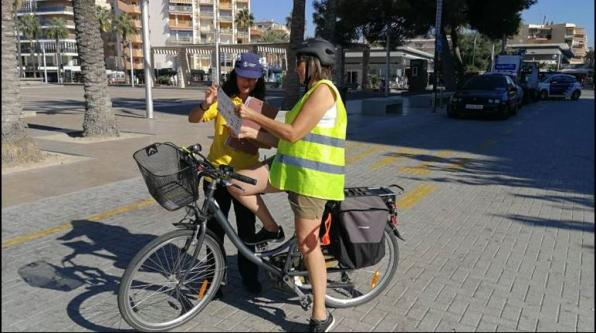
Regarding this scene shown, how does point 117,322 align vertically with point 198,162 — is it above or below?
below

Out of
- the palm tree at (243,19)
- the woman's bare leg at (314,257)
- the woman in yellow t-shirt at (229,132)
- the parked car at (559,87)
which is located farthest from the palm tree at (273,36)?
the woman's bare leg at (314,257)

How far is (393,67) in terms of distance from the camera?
5756cm

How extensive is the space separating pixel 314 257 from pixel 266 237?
697 mm

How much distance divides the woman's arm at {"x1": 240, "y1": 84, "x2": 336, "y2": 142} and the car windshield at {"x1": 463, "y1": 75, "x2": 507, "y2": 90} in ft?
56.9

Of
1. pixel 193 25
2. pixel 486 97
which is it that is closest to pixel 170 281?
pixel 486 97

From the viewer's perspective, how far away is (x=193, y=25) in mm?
27969

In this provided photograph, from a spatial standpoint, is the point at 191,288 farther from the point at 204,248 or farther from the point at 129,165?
the point at 129,165

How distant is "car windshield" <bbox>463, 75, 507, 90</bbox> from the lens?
740 inches

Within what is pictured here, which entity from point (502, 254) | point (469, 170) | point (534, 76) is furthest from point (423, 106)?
point (502, 254)

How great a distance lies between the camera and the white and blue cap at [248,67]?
3557mm

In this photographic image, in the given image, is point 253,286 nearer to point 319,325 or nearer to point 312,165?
point 319,325

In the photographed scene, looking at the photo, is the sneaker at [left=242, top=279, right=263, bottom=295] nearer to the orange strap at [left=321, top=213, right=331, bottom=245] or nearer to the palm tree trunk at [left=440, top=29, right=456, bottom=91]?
the orange strap at [left=321, top=213, right=331, bottom=245]

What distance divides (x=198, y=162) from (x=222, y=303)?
3.89 ft

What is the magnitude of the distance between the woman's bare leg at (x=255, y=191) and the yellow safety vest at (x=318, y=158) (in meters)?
0.50
